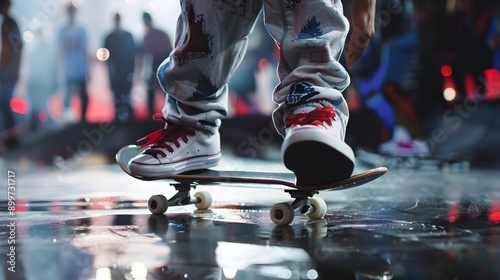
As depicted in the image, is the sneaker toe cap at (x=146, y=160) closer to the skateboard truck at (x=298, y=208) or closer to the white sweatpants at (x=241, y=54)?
the white sweatpants at (x=241, y=54)

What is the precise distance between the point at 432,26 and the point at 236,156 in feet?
7.17

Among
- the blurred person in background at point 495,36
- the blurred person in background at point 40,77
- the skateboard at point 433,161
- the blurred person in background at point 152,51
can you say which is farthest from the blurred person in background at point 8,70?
Answer: the blurred person in background at point 495,36

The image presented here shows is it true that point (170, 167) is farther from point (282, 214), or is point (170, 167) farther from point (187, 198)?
point (282, 214)

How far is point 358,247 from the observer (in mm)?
874

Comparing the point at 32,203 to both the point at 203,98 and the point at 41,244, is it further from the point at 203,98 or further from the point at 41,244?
the point at 41,244

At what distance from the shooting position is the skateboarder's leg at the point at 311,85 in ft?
3.37

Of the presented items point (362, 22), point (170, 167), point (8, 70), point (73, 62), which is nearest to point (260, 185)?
point (170, 167)

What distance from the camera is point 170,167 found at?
4.52 ft

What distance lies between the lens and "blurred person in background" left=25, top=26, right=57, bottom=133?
515 centimetres

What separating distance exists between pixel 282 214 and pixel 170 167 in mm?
375

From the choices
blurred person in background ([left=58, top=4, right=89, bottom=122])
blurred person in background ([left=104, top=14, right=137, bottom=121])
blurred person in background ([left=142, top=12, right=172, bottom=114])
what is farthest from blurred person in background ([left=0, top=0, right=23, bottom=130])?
blurred person in background ([left=142, top=12, right=172, bottom=114])

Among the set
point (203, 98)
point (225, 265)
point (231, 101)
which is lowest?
point (225, 265)

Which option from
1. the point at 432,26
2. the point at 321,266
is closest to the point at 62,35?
the point at 432,26

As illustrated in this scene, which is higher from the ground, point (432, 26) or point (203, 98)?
point (432, 26)
